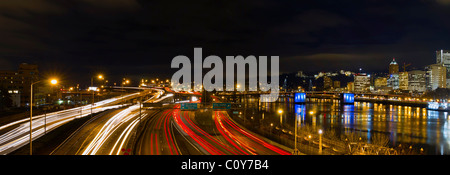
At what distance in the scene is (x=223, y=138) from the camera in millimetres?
13000

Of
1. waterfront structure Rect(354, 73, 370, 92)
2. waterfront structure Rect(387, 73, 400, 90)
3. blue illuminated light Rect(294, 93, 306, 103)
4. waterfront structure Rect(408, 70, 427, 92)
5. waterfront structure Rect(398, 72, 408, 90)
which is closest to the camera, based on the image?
blue illuminated light Rect(294, 93, 306, 103)

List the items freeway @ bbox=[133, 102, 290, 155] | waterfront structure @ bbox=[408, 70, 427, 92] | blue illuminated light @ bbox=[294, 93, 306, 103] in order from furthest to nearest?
waterfront structure @ bbox=[408, 70, 427, 92] → blue illuminated light @ bbox=[294, 93, 306, 103] → freeway @ bbox=[133, 102, 290, 155]

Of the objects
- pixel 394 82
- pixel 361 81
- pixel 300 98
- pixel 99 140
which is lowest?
pixel 99 140

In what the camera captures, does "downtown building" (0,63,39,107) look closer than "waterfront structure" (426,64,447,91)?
Yes

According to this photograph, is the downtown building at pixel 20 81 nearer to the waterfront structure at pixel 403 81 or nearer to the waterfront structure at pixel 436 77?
the waterfront structure at pixel 403 81

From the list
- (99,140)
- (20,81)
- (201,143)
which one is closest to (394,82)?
(20,81)

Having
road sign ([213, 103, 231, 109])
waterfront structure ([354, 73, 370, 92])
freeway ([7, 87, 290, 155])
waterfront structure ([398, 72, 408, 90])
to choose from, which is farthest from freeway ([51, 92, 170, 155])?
waterfront structure ([354, 73, 370, 92])

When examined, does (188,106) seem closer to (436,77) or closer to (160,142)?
(160,142)

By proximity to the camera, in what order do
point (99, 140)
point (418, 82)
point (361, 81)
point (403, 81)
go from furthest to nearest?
point (361, 81) < point (403, 81) < point (418, 82) < point (99, 140)

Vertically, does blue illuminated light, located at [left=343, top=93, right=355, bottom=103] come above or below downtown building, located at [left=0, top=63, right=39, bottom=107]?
below

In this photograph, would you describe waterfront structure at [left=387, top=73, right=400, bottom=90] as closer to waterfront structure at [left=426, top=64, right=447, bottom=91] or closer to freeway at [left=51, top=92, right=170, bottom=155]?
waterfront structure at [left=426, top=64, right=447, bottom=91]
